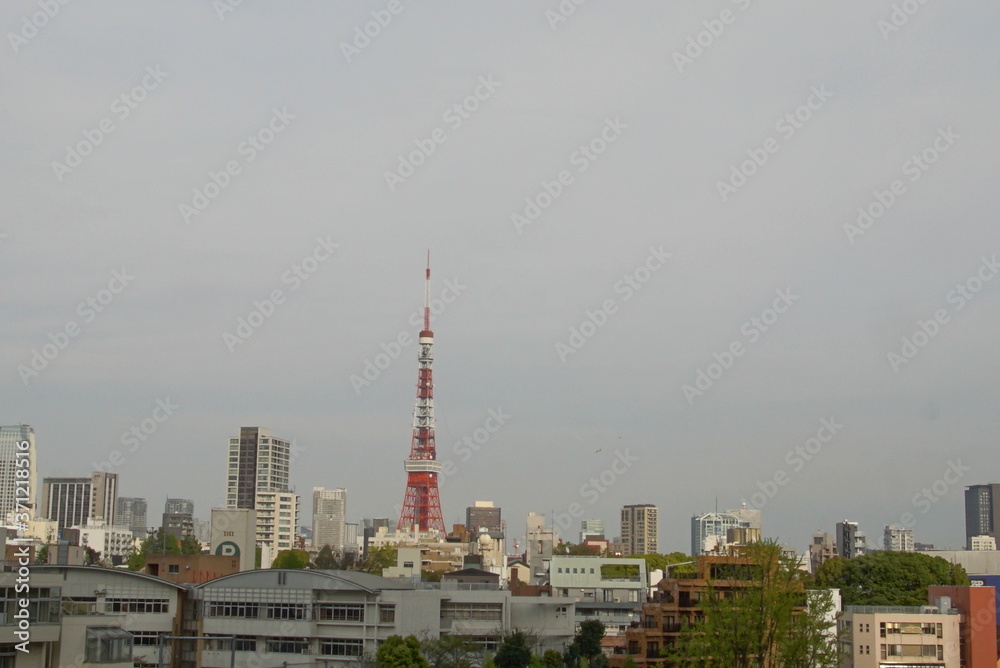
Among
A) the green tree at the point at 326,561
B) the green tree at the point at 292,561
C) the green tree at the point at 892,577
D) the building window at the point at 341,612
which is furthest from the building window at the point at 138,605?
the green tree at the point at 326,561

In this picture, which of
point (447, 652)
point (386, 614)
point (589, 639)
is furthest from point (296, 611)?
point (589, 639)

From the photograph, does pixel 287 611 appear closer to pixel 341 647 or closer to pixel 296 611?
pixel 296 611

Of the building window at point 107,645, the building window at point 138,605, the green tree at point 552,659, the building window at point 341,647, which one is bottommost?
the green tree at point 552,659

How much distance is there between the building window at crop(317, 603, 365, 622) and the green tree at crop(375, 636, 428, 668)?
5823 mm

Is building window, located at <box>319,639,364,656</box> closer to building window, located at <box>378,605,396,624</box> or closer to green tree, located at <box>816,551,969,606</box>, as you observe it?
building window, located at <box>378,605,396,624</box>

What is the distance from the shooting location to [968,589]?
1641 inches

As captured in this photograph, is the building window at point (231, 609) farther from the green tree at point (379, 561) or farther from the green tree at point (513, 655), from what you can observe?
the green tree at point (379, 561)


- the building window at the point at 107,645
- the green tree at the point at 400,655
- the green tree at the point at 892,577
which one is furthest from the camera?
the green tree at the point at 892,577

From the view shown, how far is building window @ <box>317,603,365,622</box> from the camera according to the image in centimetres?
3912

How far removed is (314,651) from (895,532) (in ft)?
425

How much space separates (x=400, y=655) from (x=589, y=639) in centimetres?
1218

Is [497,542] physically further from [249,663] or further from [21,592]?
[21,592]

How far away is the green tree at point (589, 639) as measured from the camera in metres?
42.6

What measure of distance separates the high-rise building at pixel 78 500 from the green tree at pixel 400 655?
122013 mm
